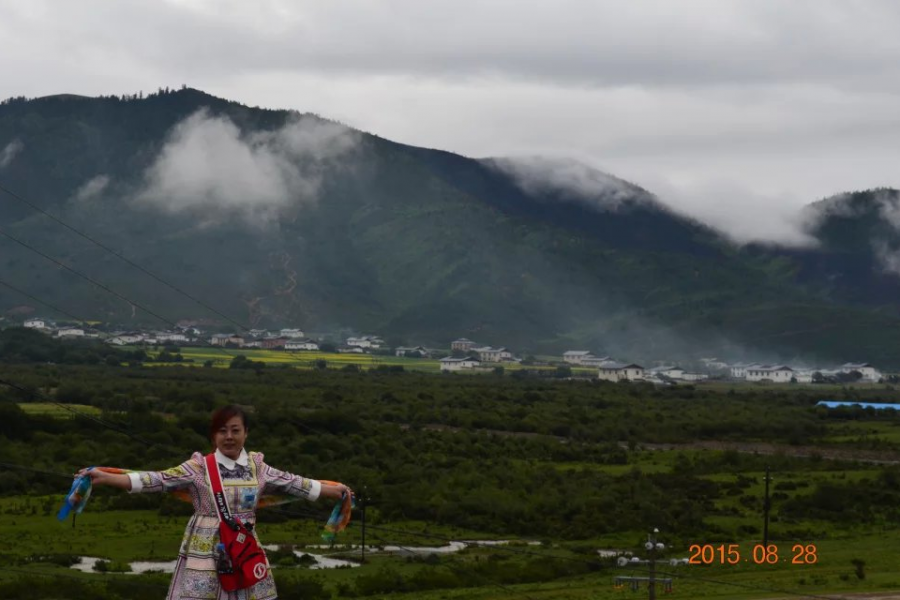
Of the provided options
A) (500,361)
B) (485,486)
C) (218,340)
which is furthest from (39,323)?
(485,486)

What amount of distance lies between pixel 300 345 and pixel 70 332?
3084 cm

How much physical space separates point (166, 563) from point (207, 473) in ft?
90.2

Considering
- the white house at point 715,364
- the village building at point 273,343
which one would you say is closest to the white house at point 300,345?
the village building at point 273,343

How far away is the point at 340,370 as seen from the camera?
454 feet

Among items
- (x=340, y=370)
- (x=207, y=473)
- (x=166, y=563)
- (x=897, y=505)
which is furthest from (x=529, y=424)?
(x=207, y=473)

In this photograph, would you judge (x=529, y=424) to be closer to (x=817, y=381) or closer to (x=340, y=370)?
(x=340, y=370)

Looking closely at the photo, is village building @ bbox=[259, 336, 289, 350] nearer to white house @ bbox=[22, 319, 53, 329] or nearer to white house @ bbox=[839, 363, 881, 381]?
A: white house @ bbox=[22, 319, 53, 329]

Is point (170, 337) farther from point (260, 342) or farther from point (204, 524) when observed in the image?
point (204, 524)

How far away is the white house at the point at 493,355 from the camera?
18862 cm

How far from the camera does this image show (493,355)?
625 ft

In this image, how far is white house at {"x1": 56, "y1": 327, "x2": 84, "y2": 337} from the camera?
166 metres

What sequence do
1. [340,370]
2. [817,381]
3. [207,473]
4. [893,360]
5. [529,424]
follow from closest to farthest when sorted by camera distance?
[207,473]
[529,424]
[340,370]
[817,381]
[893,360]
